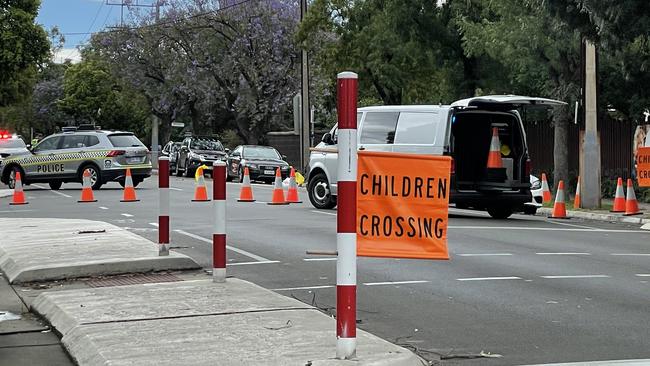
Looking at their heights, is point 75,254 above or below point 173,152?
below

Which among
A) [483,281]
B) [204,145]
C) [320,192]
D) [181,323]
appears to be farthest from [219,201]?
[204,145]

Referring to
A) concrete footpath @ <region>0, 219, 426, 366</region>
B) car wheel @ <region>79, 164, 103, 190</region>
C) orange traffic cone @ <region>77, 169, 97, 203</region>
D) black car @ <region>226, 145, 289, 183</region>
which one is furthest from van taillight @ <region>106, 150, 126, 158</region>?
concrete footpath @ <region>0, 219, 426, 366</region>

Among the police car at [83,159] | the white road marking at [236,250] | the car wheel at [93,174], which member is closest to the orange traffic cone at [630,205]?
the white road marking at [236,250]

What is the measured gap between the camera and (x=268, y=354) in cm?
628

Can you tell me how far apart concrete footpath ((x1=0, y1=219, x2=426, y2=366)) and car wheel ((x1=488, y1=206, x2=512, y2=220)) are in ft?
31.9

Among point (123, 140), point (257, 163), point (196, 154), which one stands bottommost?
point (257, 163)

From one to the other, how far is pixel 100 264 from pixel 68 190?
19992mm

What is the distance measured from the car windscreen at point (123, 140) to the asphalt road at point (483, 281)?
11312 mm

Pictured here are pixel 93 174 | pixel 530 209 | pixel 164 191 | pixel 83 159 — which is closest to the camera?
pixel 164 191

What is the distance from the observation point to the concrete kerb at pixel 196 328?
6234 millimetres

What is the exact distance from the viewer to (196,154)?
41531 mm

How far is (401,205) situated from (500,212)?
12861mm

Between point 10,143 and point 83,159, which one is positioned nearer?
point 83,159

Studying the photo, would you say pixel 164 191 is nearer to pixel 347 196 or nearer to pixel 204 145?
pixel 347 196
